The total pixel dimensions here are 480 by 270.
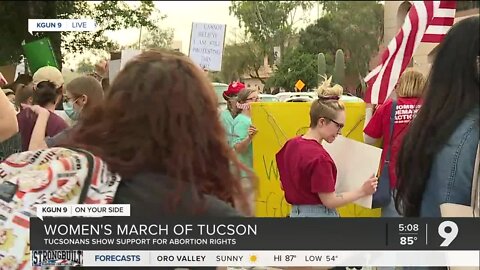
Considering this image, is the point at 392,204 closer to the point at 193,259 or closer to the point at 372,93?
the point at 193,259

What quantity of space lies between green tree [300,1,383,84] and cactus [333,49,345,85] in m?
0.02

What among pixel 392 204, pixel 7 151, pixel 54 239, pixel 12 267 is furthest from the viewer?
pixel 7 151

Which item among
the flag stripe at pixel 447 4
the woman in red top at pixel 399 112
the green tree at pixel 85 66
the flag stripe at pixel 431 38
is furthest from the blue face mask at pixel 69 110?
the flag stripe at pixel 447 4

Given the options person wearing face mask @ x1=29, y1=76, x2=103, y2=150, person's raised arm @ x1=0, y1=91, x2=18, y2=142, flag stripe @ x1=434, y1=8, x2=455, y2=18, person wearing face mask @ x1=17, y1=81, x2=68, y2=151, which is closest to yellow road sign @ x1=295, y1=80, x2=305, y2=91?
flag stripe @ x1=434, y1=8, x2=455, y2=18

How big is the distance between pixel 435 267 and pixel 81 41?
1.45 metres

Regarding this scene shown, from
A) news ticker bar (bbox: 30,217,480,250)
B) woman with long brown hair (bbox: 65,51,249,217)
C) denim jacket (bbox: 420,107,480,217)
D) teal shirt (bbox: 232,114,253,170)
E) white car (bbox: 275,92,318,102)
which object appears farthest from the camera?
white car (bbox: 275,92,318,102)

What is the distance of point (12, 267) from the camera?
1.57 metres

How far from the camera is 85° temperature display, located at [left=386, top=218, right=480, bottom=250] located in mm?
1762

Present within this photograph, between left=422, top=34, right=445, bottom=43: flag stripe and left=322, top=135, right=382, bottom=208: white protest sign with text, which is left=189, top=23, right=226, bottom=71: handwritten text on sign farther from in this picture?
left=422, top=34, right=445, bottom=43: flag stripe

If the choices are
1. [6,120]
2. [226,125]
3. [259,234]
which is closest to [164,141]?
[226,125]

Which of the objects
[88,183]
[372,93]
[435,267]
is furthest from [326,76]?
[88,183]

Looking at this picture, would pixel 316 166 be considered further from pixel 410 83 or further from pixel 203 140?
pixel 203 140

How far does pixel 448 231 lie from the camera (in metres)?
1.79

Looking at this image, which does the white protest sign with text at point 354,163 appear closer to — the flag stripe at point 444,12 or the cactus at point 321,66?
the cactus at point 321,66
